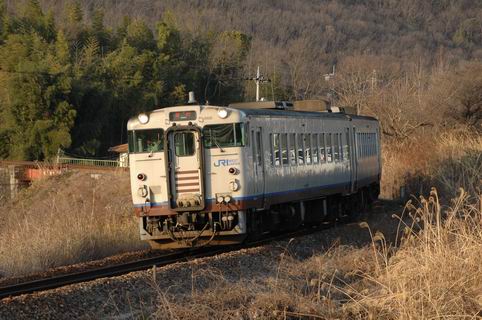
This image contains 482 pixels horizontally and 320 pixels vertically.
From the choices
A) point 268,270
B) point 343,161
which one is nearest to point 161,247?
point 268,270

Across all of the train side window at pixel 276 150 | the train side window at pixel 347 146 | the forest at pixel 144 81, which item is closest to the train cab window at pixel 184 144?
the train side window at pixel 276 150

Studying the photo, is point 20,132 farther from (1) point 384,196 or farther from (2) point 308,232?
(2) point 308,232

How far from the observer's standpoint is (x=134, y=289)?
11352mm

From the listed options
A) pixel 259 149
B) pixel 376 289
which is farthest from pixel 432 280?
pixel 259 149

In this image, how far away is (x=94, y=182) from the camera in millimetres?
46406

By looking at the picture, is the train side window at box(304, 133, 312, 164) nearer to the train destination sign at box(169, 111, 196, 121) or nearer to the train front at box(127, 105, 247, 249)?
the train front at box(127, 105, 247, 249)

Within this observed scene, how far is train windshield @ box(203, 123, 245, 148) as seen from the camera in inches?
625

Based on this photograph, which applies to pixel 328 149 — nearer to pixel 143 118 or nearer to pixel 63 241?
pixel 143 118

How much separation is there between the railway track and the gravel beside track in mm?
523

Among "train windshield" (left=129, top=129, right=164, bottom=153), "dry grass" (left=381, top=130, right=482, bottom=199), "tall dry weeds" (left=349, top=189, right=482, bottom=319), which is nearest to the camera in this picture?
"tall dry weeds" (left=349, top=189, right=482, bottom=319)

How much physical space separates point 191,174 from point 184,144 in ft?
1.90

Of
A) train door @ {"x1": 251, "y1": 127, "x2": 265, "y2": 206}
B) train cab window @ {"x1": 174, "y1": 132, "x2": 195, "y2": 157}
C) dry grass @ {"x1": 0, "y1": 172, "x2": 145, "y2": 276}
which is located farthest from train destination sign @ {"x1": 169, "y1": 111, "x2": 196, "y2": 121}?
dry grass @ {"x1": 0, "y1": 172, "x2": 145, "y2": 276}

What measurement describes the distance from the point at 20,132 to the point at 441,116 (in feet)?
94.5

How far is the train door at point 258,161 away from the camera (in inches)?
645
